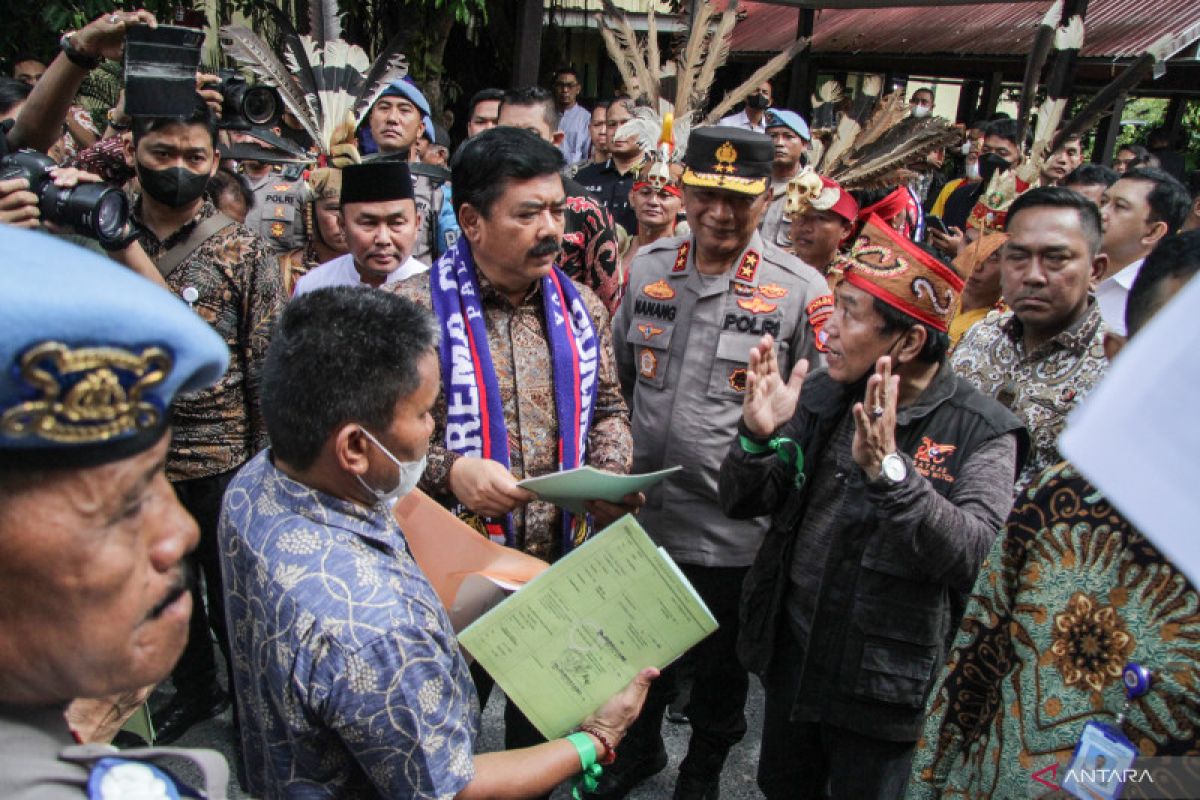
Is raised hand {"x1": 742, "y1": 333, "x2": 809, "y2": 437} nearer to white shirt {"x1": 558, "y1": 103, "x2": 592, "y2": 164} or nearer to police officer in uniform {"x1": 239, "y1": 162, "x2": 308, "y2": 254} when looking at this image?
police officer in uniform {"x1": 239, "y1": 162, "x2": 308, "y2": 254}

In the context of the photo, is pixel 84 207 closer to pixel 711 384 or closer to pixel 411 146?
pixel 711 384

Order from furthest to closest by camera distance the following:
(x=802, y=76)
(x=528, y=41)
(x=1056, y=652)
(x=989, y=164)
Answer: (x=802, y=76) < (x=989, y=164) < (x=528, y=41) < (x=1056, y=652)

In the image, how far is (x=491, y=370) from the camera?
8.00ft

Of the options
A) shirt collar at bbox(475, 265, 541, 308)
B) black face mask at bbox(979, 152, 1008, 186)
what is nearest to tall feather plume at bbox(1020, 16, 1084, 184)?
black face mask at bbox(979, 152, 1008, 186)

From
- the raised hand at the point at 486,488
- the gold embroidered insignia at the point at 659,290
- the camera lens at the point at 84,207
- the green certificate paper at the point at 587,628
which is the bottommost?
the green certificate paper at the point at 587,628

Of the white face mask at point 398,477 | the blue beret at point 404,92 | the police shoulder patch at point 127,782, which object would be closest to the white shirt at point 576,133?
the blue beret at point 404,92

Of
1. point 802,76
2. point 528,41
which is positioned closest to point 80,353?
point 528,41

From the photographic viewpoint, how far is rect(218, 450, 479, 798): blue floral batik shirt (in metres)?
1.33

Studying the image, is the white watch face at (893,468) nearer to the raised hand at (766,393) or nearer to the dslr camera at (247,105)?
the raised hand at (766,393)

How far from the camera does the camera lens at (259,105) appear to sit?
3.36 m

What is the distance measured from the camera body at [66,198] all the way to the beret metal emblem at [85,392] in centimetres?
203

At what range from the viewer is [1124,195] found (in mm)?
4266

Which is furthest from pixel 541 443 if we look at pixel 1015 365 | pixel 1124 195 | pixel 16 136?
pixel 1124 195

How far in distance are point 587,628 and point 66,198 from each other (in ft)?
6.36
